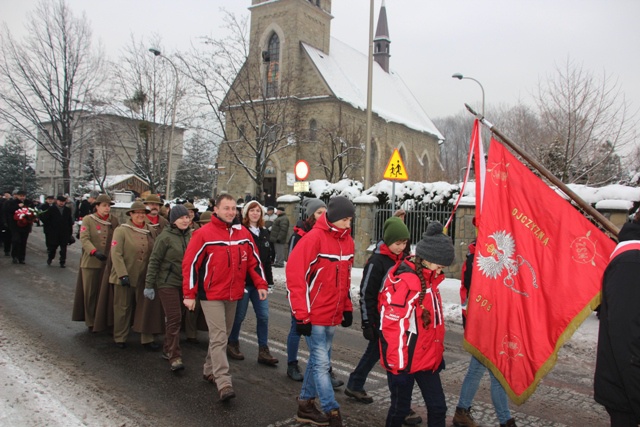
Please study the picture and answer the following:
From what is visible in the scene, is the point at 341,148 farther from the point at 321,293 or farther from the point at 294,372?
the point at 321,293

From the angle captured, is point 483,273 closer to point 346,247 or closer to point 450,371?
point 346,247

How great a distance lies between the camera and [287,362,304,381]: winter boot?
5.57m

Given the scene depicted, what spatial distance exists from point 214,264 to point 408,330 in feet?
7.66

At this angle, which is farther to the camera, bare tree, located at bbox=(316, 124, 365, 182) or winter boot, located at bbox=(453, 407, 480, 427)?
bare tree, located at bbox=(316, 124, 365, 182)

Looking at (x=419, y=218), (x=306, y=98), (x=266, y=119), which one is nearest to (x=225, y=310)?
(x=419, y=218)

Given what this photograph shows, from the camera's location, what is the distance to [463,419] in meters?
4.46

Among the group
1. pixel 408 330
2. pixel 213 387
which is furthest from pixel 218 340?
pixel 408 330

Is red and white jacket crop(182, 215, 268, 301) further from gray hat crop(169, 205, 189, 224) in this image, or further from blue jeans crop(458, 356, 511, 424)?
blue jeans crop(458, 356, 511, 424)

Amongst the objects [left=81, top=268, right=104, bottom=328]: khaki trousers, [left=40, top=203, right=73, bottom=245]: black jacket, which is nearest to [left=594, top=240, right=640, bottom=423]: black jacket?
[left=81, top=268, right=104, bottom=328]: khaki trousers

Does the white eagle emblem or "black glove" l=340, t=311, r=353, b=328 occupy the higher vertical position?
the white eagle emblem

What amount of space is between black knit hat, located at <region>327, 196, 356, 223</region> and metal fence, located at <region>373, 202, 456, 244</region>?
379 inches

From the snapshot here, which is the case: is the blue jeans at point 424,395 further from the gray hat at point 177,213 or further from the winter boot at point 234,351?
the gray hat at point 177,213

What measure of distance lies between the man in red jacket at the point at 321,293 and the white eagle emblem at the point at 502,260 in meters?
A: 1.22

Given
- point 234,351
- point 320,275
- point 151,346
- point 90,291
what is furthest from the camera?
point 90,291
